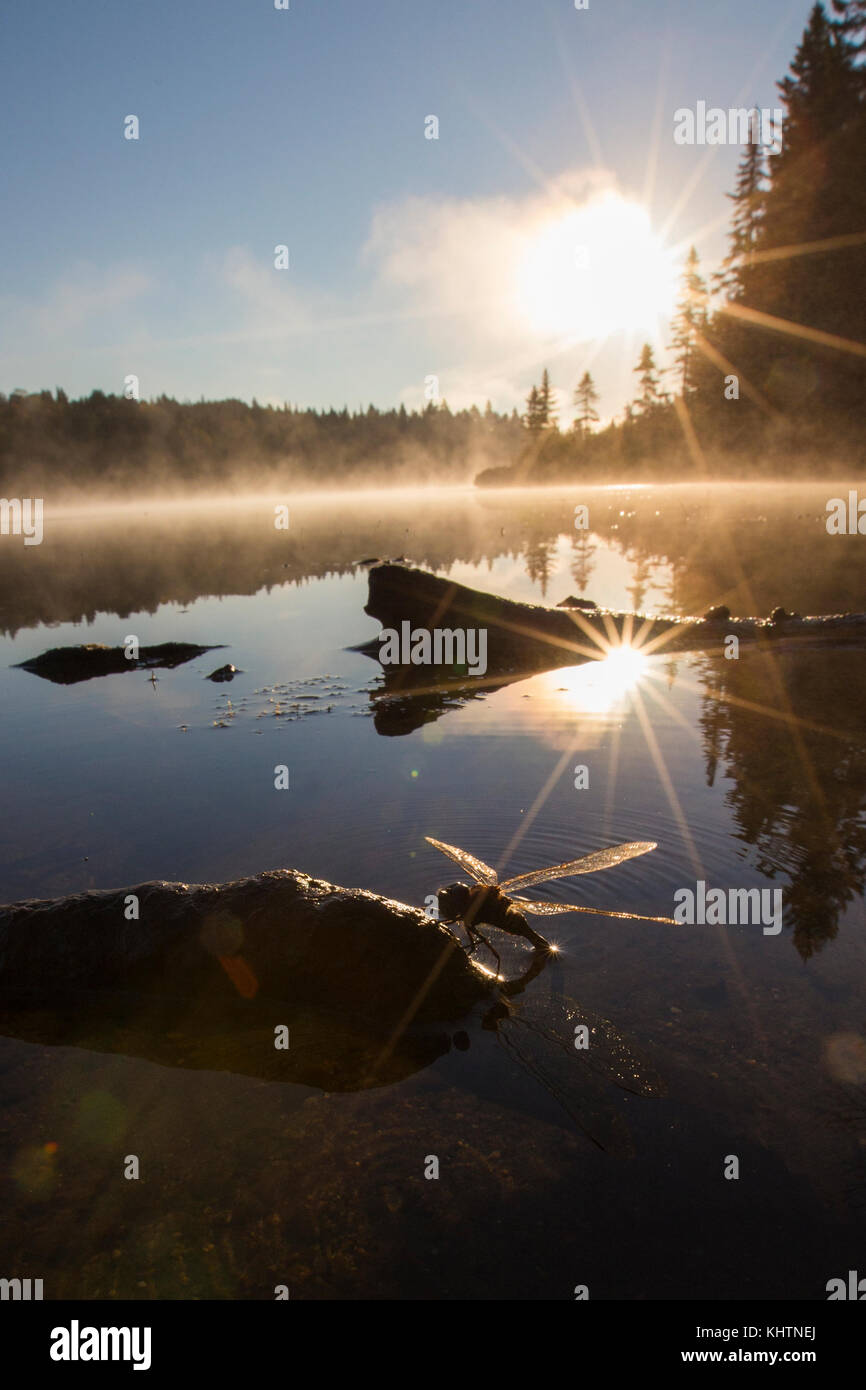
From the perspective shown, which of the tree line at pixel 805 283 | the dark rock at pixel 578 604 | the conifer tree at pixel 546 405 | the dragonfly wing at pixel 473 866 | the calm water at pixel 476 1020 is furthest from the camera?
the conifer tree at pixel 546 405

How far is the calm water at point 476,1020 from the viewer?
3342 millimetres

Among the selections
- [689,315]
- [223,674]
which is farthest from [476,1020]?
[689,315]

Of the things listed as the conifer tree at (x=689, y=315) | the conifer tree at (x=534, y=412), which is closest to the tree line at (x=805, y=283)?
the conifer tree at (x=689, y=315)

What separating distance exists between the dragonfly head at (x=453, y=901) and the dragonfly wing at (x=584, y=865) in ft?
0.87

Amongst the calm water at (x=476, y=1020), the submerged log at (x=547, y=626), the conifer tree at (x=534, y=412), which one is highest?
the conifer tree at (x=534, y=412)

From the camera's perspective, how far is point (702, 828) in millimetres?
7109

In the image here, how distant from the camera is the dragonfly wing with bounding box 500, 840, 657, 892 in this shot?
4949 mm

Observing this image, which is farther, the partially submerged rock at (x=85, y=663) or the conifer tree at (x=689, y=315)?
the conifer tree at (x=689, y=315)

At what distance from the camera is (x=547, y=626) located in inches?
624

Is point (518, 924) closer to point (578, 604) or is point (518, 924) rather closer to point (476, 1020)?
point (476, 1020)

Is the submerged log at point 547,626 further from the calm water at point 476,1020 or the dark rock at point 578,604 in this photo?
the calm water at point 476,1020

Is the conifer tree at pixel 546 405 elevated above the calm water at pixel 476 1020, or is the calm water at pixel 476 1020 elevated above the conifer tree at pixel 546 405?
the conifer tree at pixel 546 405

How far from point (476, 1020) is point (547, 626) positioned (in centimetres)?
1186
